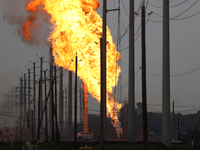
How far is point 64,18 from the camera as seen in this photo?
201 feet

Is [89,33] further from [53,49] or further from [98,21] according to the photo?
[53,49]

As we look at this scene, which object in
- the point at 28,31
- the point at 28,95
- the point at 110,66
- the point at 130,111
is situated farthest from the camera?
the point at 28,95

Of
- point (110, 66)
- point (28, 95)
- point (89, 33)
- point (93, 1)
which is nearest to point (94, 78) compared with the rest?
point (110, 66)

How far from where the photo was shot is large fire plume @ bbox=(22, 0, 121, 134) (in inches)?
2392

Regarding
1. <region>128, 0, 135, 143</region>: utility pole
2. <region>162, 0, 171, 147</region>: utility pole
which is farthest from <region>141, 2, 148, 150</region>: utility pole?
<region>128, 0, 135, 143</region>: utility pole

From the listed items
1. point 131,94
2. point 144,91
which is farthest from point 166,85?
point 144,91

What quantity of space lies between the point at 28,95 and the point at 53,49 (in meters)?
50.5

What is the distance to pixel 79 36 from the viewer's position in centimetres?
6191

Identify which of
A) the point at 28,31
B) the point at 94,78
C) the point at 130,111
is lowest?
the point at 130,111

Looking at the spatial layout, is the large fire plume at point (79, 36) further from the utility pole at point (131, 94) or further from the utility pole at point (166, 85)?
the utility pole at point (166, 85)

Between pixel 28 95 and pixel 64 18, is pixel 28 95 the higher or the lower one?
the lower one

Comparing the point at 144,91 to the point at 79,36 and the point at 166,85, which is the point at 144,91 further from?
the point at 79,36

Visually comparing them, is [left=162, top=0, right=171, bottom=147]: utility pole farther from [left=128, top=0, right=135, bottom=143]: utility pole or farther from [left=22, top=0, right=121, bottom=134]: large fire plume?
[left=22, top=0, right=121, bottom=134]: large fire plume

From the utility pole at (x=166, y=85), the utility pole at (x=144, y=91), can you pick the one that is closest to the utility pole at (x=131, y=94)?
the utility pole at (x=166, y=85)
